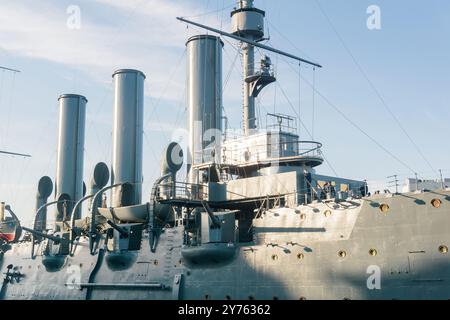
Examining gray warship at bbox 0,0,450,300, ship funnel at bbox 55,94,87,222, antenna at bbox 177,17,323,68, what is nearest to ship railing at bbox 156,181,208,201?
gray warship at bbox 0,0,450,300

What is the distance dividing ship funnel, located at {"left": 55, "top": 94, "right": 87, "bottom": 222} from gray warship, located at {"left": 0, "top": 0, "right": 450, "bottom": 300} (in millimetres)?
4778

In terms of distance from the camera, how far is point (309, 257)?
671 inches

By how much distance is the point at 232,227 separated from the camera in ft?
65.4

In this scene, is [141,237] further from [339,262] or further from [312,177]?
[339,262]

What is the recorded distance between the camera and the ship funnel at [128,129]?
33.9 metres

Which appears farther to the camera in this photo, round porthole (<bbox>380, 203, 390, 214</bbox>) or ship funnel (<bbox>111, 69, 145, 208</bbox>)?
ship funnel (<bbox>111, 69, 145, 208</bbox>)

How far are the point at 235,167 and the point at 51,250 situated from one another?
12114mm

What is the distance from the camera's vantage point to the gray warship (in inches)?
611

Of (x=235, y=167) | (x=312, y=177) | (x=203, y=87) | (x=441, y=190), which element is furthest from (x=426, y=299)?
(x=203, y=87)

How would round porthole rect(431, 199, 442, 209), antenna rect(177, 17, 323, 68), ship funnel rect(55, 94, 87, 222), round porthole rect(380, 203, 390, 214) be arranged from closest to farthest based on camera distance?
1. round porthole rect(431, 199, 442, 209)
2. round porthole rect(380, 203, 390, 214)
3. antenna rect(177, 17, 323, 68)
4. ship funnel rect(55, 94, 87, 222)

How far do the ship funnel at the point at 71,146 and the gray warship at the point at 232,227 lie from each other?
188 inches

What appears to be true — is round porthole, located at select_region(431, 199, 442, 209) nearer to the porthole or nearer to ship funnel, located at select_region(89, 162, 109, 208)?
the porthole

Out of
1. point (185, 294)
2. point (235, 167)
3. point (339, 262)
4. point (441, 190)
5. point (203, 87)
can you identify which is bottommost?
point (185, 294)

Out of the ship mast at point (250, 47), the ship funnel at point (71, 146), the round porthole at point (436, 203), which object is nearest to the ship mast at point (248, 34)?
the ship mast at point (250, 47)
